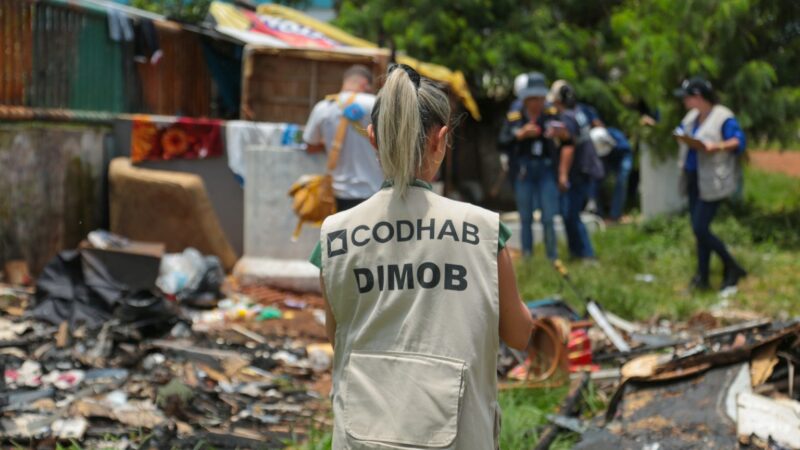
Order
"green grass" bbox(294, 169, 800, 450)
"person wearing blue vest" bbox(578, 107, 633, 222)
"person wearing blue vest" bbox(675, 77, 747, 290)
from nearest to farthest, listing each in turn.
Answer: "green grass" bbox(294, 169, 800, 450), "person wearing blue vest" bbox(675, 77, 747, 290), "person wearing blue vest" bbox(578, 107, 633, 222)

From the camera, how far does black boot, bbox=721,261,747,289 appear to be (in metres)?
9.16

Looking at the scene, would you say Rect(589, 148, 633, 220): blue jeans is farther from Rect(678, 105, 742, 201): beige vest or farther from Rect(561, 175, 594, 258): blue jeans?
Rect(678, 105, 742, 201): beige vest

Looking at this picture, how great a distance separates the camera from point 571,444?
511cm

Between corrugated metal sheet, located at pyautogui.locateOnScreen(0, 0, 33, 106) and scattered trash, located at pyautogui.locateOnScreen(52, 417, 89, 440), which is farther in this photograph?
corrugated metal sheet, located at pyautogui.locateOnScreen(0, 0, 33, 106)

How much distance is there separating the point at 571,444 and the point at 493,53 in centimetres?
1253

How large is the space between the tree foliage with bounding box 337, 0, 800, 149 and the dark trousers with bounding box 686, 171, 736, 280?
368 cm

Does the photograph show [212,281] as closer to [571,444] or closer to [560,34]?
[571,444]

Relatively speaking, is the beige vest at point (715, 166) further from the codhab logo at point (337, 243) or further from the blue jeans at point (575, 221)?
the codhab logo at point (337, 243)

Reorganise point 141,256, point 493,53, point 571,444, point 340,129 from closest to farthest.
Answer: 1. point 571,444
2. point 340,129
3. point 141,256
4. point 493,53

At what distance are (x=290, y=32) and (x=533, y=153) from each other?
725cm

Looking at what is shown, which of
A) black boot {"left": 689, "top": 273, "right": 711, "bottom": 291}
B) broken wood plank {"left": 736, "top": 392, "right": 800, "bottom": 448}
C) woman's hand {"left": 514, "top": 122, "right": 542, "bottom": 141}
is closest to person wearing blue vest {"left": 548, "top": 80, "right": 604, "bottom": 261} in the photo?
woman's hand {"left": 514, "top": 122, "right": 542, "bottom": 141}

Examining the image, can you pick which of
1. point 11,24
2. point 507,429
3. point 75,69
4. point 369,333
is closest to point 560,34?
point 75,69

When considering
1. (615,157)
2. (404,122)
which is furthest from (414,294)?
(615,157)

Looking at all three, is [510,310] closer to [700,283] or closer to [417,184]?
[417,184]
